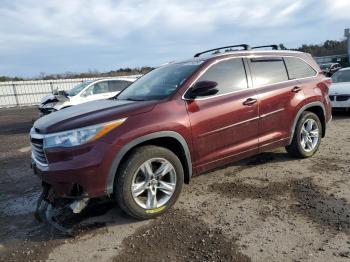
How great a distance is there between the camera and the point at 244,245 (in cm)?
346

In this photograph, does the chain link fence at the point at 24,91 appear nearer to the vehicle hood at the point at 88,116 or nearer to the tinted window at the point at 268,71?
the vehicle hood at the point at 88,116

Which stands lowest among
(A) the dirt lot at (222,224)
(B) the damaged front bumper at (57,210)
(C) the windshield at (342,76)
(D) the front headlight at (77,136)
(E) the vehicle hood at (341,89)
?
(A) the dirt lot at (222,224)

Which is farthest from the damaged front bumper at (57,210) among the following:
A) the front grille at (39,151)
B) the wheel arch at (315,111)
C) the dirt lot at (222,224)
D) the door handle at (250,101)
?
the wheel arch at (315,111)

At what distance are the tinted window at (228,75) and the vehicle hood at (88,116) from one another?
97cm

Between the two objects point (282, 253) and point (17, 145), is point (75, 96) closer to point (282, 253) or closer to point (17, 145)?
point (17, 145)

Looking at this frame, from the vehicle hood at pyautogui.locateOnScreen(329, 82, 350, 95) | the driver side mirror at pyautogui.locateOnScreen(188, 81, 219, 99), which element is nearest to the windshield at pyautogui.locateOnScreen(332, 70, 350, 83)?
the vehicle hood at pyautogui.locateOnScreen(329, 82, 350, 95)

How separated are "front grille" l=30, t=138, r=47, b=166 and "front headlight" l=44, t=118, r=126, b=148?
0.14 metres

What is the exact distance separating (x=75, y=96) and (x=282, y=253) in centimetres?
986

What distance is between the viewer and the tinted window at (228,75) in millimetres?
4855

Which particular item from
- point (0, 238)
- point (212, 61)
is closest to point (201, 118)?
point (212, 61)

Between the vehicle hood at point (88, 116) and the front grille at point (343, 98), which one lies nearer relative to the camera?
the vehicle hood at point (88, 116)

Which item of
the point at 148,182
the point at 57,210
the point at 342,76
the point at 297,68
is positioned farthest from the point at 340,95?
the point at 57,210

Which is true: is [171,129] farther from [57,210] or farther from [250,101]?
[57,210]

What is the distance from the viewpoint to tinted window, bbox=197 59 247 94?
15.9 ft
